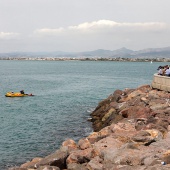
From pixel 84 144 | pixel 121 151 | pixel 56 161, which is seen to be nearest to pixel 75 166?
pixel 56 161

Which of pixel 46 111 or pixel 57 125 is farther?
pixel 46 111

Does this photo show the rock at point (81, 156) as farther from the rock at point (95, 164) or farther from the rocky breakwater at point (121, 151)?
the rock at point (95, 164)

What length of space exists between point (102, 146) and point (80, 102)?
104ft

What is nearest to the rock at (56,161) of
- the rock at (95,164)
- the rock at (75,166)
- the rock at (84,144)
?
the rock at (75,166)

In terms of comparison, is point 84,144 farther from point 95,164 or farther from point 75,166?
point 95,164

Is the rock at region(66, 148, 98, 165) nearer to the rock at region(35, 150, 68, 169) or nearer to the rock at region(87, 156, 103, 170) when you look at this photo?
the rock at region(35, 150, 68, 169)

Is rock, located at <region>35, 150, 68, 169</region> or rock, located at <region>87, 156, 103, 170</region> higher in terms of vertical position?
rock, located at <region>87, 156, 103, 170</region>

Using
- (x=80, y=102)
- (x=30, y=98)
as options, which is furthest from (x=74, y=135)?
(x=30, y=98)

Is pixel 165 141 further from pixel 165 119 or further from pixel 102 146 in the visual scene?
pixel 165 119

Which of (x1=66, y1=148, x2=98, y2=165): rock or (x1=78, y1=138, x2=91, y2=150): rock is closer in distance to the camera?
(x1=66, y1=148, x2=98, y2=165): rock

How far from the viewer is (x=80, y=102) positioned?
4794cm

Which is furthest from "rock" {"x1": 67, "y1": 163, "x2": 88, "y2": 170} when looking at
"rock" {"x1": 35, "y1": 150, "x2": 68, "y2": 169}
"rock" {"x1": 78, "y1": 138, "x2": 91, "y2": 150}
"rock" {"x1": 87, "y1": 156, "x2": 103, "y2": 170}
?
"rock" {"x1": 78, "y1": 138, "x2": 91, "y2": 150}

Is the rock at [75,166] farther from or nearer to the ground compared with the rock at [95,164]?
nearer to the ground

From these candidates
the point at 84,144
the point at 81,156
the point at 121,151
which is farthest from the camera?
the point at 84,144
